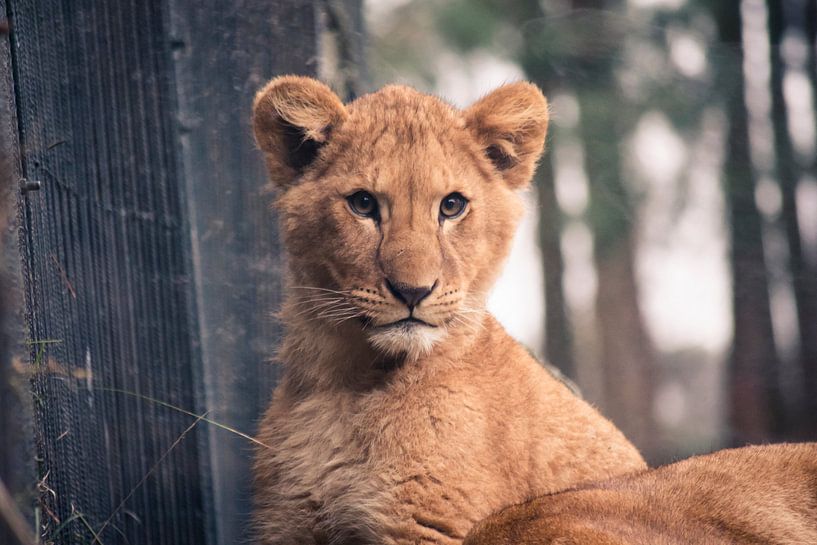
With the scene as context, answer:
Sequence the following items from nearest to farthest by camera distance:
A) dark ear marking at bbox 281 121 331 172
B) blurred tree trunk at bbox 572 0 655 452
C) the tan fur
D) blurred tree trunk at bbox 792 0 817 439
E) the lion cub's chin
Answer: the tan fur
the lion cub's chin
dark ear marking at bbox 281 121 331 172
blurred tree trunk at bbox 792 0 817 439
blurred tree trunk at bbox 572 0 655 452

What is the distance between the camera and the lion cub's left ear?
4301mm

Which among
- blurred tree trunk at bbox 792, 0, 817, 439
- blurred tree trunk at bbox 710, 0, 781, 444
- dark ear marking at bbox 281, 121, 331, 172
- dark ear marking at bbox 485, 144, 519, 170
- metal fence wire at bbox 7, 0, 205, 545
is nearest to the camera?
metal fence wire at bbox 7, 0, 205, 545

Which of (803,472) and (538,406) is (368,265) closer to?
(538,406)

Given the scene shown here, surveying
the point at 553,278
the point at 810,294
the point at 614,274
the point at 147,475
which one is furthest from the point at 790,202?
the point at 147,475

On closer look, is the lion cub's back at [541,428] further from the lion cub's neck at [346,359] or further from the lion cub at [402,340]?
the lion cub's neck at [346,359]

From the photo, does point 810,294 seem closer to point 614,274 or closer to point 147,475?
point 614,274

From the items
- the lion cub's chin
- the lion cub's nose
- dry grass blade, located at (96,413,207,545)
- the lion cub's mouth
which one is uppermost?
the lion cub's nose

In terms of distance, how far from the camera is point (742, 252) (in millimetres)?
12836

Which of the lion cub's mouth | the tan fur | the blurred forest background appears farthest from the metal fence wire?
the blurred forest background

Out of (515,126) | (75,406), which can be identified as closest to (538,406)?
(515,126)

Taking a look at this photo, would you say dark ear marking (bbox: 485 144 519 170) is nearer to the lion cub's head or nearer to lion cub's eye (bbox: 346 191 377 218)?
the lion cub's head

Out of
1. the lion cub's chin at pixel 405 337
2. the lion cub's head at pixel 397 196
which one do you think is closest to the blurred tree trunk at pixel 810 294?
the lion cub's head at pixel 397 196

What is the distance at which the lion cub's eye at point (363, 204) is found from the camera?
3.97 meters

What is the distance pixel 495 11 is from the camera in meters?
14.2
